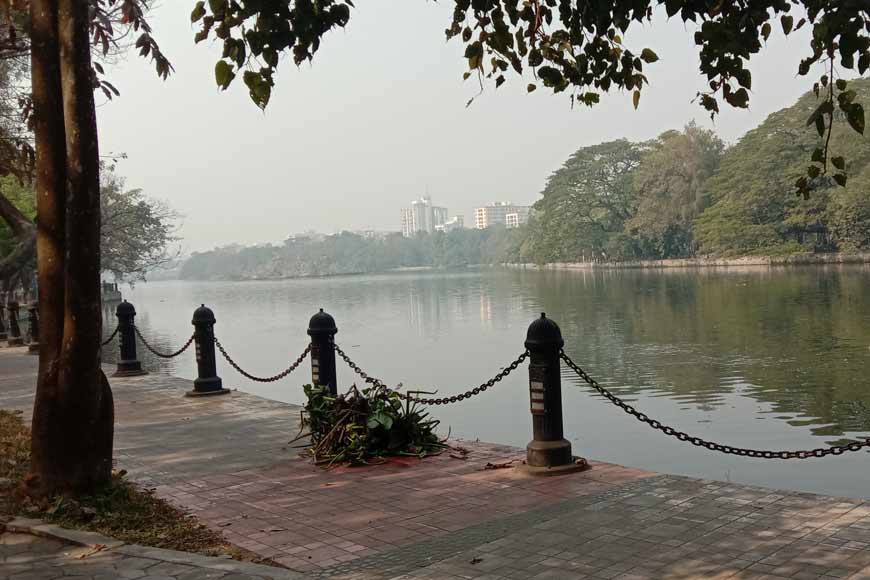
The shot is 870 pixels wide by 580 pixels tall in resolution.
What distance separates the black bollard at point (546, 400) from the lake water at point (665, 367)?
3214 mm

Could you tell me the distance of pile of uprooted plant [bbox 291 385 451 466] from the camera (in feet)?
26.2

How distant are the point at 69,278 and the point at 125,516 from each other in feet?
5.96

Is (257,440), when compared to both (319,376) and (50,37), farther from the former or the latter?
(50,37)

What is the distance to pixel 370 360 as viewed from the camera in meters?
24.2

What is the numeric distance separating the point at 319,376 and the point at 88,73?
4442 mm

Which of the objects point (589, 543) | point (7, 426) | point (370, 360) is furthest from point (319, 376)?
point (370, 360)

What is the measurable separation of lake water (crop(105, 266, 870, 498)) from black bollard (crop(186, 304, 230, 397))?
142 inches

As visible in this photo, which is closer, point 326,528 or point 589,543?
point 589,543

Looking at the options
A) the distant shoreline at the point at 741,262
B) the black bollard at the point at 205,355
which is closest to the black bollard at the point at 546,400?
the black bollard at the point at 205,355

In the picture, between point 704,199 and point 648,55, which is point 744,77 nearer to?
point 648,55

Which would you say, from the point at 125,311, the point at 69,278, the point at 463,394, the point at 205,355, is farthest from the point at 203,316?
the point at 69,278

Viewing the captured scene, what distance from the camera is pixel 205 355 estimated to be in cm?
1270

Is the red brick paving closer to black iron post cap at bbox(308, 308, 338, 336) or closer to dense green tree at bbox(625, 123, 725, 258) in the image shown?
black iron post cap at bbox(308, 308, 338, 336)

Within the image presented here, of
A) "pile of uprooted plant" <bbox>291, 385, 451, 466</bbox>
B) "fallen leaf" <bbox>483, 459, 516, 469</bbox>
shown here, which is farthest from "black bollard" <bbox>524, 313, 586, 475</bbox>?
"pile of uprooted plant" <bbox>291, 385, 451, 466</bbox>
